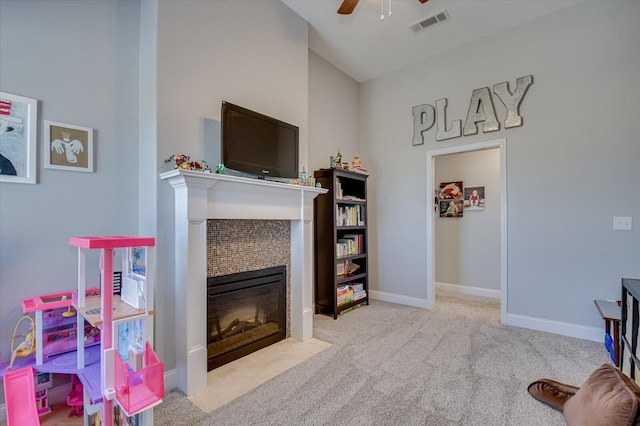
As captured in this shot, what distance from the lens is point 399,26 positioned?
318 centimetres

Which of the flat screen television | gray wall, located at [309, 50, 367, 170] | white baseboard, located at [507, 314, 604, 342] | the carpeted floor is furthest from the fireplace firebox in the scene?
white baseboard, located at [507, 314, 604, 342]

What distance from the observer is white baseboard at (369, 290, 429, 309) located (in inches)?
151

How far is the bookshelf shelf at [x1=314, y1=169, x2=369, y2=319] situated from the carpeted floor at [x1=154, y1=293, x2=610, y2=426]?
0.38 metres

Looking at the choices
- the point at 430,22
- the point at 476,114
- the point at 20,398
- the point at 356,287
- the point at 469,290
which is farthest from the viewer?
the point at 469,290

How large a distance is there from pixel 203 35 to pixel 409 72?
9.18 feet

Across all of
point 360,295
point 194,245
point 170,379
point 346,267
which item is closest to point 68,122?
point 194,245

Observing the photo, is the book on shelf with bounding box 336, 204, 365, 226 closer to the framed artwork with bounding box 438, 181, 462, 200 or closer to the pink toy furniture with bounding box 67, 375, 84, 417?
the framed artwork with bounding box 438, 181, 462, 200

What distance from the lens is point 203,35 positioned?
2256mm

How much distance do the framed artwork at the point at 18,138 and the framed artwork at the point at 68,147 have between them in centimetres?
7

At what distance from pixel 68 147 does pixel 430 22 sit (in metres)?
3.44

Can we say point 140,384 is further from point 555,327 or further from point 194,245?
point 555,327

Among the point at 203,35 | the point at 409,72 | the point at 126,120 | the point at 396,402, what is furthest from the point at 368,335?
the point at 409,72

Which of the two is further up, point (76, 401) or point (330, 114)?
point (330, 114)

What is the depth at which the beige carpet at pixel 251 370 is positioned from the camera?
189 cm
